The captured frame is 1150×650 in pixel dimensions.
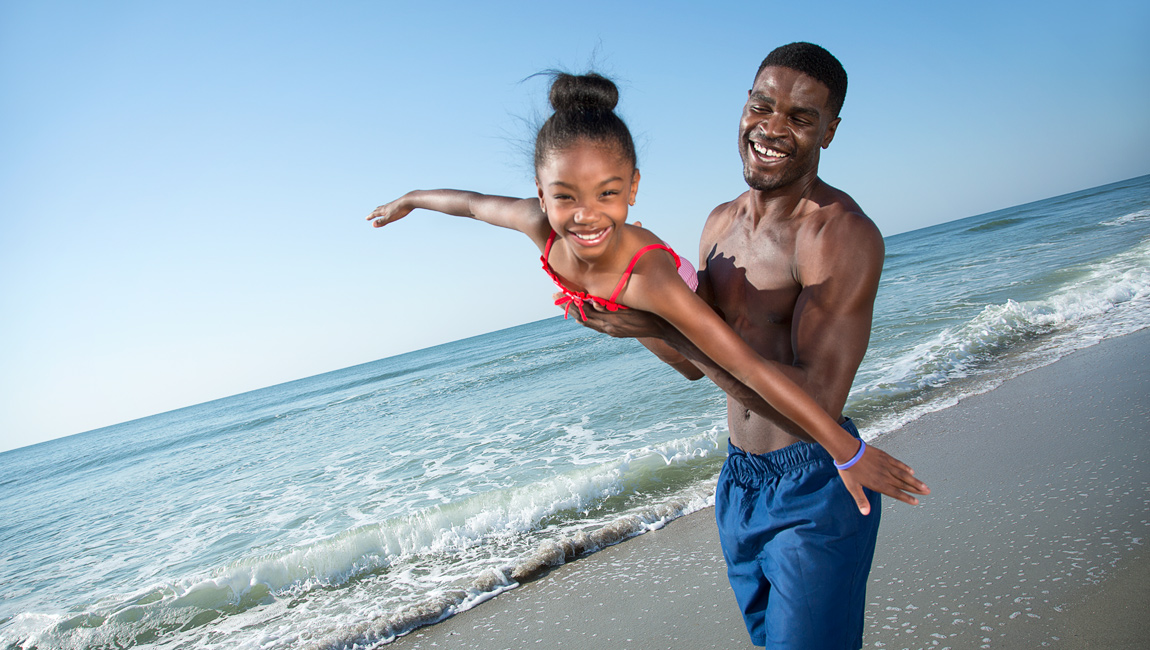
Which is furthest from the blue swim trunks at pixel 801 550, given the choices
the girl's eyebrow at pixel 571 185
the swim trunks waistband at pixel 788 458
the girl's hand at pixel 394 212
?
the girl's hand at pixel 394 212

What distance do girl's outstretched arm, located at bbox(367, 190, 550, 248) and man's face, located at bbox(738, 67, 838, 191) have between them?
0.71 m

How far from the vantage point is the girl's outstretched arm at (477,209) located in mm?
2014

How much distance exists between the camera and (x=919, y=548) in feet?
12.1

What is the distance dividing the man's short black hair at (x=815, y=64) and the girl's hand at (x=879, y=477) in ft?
3.68

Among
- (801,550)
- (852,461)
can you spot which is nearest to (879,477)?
(852,461)

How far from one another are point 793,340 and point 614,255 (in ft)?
1.86

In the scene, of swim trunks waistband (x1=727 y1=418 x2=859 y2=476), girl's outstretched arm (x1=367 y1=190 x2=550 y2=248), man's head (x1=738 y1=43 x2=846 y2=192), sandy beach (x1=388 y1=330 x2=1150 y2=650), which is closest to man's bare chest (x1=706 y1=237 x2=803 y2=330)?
man's head (x1=738 y1=43 x2=846 y2=192)

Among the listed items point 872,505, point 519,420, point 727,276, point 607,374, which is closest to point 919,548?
point 872,505

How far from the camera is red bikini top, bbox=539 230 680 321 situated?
170 cm

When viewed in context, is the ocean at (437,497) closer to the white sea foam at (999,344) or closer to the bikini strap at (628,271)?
the white sea foam at (999,344)

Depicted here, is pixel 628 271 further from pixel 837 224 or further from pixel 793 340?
pixel 837 224

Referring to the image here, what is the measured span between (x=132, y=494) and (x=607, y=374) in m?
11.0

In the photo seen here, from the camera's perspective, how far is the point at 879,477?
1541mm

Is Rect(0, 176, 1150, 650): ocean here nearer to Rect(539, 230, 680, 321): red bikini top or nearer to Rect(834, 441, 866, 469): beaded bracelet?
Rect(539, 230, 680, 321): red bikini top
